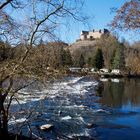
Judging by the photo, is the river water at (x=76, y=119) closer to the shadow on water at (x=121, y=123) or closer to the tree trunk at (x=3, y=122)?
the shadow on water at (x=121, y=123)

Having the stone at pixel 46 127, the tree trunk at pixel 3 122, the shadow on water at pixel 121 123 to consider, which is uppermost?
the tree trunk at pixel 3 122

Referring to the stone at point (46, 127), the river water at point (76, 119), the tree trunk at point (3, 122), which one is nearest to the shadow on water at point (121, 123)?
the river water at point (76, 119)

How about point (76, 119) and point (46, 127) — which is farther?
point (76, 119)

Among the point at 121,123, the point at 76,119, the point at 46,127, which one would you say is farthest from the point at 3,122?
the point at 121,123

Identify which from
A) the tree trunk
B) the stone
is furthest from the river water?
the tree trunk

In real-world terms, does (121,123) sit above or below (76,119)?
below

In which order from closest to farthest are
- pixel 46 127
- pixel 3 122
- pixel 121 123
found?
pixel 3 122 < pixel 46 127 < pixel 121 123

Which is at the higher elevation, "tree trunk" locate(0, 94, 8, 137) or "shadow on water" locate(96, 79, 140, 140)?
"tree trunk" locate(0, 94, 8, 137)

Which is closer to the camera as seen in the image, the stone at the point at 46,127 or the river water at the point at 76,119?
the river water at the point at 76,119

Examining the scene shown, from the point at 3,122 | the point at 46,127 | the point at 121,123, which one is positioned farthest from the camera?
the point at 121,123

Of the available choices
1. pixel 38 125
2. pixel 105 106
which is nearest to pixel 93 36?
pixel 105 106

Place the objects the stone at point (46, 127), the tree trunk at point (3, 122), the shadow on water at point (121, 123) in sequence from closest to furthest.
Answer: the tree trunk at point (3, 122) → the stone at point (46, 127) → the shadow on water at point (121, 123)

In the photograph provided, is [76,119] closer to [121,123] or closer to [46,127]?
[121,123]

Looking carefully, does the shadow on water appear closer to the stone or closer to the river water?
the river water
